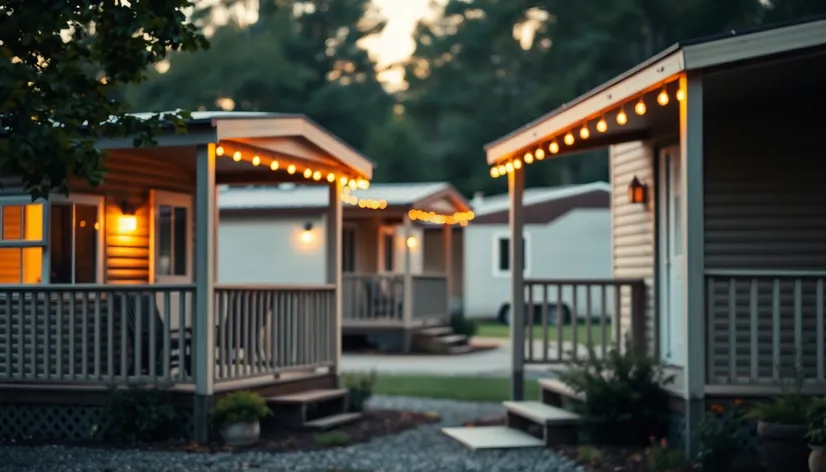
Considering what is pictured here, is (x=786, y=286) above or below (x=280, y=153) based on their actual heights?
below

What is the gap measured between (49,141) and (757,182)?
632cm

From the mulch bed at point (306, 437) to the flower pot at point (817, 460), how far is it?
460 centimetres

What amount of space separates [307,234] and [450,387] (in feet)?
28.1

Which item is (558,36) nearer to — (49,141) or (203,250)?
(203,250)

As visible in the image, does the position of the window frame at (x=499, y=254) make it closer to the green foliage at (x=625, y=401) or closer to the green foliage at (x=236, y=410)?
the green foliage at (x=236, y=410)

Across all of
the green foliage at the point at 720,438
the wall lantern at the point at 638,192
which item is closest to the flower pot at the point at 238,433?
the green foliage at the point at 720,438

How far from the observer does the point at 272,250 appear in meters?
25.3

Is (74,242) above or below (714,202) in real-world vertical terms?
below

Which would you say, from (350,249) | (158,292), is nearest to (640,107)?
(158,292)

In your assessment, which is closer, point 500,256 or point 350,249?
point 350,249

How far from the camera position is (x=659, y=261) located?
12.4 meters

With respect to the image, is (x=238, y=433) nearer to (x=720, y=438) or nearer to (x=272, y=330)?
(x=272, y=330)

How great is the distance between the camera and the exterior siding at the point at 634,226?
12.6 m

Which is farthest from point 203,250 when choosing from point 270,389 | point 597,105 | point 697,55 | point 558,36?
point 558,36
